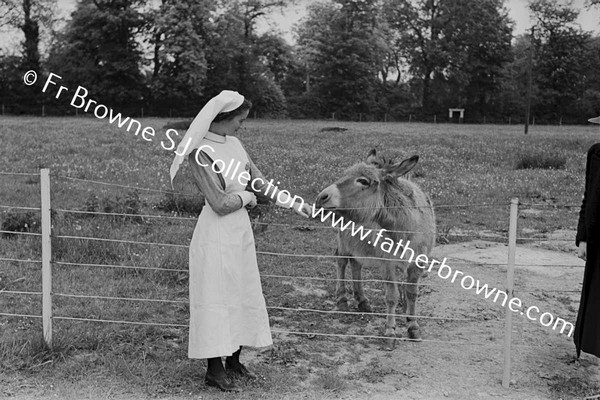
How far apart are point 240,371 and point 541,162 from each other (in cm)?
1649

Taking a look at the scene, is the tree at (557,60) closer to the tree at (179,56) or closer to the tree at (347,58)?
the tree at (347,58)

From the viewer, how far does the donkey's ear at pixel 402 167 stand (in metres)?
6.05

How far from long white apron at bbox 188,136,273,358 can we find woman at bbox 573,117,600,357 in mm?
2691

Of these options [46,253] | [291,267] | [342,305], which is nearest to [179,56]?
[291,267]

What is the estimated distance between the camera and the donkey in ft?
20.0

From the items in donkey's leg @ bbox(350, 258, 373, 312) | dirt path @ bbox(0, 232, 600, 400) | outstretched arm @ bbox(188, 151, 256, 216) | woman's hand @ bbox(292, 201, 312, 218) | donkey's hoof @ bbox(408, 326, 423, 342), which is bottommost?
dirt path @ bbox(0, 232, 600, 400)

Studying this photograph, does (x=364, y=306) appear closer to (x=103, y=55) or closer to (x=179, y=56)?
(x=179, y=56)

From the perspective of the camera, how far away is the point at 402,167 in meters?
6.19

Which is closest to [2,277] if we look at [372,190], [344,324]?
[344,324]

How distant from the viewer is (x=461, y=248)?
10.1 m

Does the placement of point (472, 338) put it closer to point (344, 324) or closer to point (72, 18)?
point (344, 324)

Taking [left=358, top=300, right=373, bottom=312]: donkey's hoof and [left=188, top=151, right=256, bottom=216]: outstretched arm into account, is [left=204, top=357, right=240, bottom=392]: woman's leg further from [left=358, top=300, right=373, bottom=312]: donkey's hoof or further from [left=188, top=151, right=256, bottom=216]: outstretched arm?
[left=358, top=300, right=373, bottom=312]: donkey's hoof

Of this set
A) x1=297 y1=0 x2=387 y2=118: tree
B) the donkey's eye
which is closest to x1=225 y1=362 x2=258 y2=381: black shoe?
the donkey's eye

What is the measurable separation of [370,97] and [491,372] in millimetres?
48515
